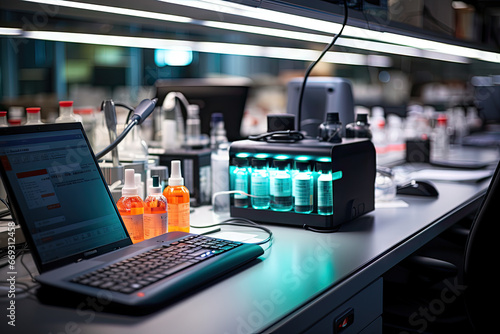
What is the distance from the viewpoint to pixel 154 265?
100cm

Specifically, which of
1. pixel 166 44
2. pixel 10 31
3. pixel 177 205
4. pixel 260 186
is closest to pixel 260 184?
pixel 260 186

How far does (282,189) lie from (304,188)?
6cm

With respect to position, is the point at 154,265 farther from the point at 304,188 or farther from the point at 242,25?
the point at 242,25

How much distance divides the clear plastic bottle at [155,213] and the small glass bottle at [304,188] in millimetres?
382

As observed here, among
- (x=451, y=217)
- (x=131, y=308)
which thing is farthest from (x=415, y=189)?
(x=131, y=308)

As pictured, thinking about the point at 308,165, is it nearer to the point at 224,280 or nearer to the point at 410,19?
the point at 224,280

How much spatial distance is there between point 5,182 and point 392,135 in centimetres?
253

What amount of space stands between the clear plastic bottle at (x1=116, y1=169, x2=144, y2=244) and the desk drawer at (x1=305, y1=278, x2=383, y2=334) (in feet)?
1.54

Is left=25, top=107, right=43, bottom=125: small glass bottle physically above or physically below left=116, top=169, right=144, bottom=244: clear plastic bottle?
above

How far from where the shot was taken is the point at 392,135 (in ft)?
10.3

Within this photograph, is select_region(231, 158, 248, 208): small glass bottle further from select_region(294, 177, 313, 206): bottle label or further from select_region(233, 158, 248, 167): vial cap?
select_region(294, 177, 313, 206): bottle label

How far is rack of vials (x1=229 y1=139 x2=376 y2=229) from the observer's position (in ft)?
4.70

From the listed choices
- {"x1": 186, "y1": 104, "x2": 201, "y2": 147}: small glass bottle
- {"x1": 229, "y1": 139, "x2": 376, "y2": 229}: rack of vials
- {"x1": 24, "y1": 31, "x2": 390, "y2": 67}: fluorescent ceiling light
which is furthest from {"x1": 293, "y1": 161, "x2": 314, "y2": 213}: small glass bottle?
{"x1": 24, "y1": 31, "x2": 390, "y2": 67}: fluorescent ceiling light

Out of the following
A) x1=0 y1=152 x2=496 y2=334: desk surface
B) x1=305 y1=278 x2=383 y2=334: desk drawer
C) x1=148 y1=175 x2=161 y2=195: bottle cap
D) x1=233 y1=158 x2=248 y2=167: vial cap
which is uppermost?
x1=233 y1=158 x2=248 y2=167: vial cap
